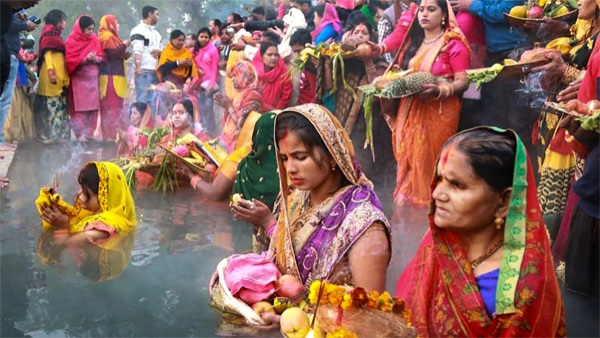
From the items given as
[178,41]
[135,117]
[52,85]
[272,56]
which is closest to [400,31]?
[272,56]

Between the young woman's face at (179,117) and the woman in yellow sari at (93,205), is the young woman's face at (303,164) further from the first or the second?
the young woman's face at (179,117)

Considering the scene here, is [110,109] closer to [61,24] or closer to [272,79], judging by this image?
[61,24]

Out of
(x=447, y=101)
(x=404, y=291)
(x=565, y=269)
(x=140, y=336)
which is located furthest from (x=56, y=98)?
(x=404, y=291)

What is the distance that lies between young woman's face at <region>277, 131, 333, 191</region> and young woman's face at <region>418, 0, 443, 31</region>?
359 cm

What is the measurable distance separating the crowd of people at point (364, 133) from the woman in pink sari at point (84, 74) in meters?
0.02

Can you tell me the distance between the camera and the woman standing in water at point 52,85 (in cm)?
965

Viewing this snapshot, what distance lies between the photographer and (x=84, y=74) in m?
9.85

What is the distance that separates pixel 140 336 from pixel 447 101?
131 inches

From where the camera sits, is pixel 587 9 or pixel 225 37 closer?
pixel 587 9

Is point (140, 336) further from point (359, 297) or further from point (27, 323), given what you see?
point (359, 297)

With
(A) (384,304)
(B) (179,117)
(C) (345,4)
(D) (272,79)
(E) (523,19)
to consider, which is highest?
(C) (345,4)

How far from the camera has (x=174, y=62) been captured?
962 centimetres

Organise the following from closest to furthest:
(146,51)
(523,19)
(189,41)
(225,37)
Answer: (523,19), (225,37), (189,41), (146,51)

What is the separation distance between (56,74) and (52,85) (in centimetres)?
16
